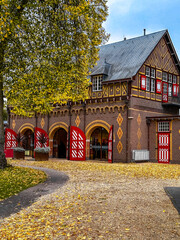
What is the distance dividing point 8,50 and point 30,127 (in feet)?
50.8

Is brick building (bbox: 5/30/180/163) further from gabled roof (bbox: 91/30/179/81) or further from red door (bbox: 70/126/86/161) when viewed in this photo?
red door (bbox: 70/126/86/161)

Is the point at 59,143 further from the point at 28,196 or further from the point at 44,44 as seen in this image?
the point at 28,196

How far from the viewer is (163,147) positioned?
74.9 feet

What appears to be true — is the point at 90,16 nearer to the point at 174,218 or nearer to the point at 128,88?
the point at 128,88

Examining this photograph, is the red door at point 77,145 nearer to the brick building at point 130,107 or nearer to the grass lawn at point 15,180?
the brick building at point 130,107

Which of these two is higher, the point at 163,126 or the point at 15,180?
the point at 163,126

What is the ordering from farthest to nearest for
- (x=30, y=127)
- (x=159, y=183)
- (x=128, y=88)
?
1. (x=30, y=127)
2. (x=128, y=88)
3. (x=159, y=183)

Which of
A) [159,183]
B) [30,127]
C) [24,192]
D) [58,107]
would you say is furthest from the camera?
[30,127]

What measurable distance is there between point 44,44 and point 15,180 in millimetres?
7289

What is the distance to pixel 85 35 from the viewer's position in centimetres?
1554

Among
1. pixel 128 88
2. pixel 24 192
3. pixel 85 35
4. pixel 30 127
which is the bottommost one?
pixel 24 192

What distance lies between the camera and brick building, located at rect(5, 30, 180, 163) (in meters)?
22.4

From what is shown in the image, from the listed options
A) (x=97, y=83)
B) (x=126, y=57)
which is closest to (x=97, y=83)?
(x=97, y=83)

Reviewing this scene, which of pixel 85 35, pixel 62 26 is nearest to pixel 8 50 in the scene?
pixel 62 26
